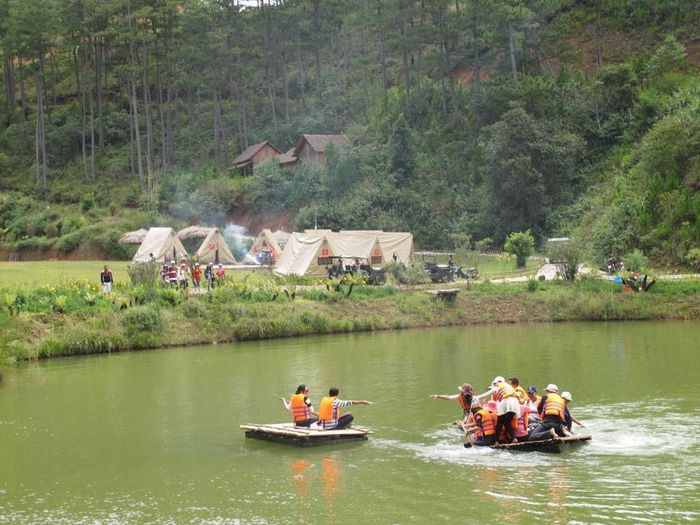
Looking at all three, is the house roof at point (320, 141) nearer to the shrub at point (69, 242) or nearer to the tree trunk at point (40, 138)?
the shrub at point (69, 242)

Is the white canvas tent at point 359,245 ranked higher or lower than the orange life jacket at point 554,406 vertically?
higher

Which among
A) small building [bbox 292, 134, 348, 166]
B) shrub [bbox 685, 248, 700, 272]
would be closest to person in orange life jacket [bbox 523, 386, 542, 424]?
shrub [bbox 685, 248, 700, 272]

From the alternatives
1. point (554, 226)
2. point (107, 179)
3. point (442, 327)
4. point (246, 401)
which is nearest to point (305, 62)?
point (107, 179)

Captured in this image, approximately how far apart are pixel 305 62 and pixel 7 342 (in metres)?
70.8

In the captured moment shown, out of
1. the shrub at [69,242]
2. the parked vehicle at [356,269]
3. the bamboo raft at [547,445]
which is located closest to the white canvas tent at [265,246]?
the parked vehicle at [356,269]

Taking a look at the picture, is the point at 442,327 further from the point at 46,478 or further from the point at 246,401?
the point at 46,478

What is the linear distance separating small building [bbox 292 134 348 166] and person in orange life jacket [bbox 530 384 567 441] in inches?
2177

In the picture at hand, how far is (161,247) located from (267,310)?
2182 cm

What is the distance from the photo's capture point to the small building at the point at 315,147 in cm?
7497

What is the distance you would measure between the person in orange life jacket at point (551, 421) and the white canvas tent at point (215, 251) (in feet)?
133

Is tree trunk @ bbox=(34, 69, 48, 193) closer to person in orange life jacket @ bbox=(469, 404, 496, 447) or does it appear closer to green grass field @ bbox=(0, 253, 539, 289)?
green grass field @ bbox=(0, 253, 539, 289)

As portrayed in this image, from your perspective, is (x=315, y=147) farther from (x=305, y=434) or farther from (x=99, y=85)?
(x=305, y=434)

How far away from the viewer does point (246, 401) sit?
85.9ft

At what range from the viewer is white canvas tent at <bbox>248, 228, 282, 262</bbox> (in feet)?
193
